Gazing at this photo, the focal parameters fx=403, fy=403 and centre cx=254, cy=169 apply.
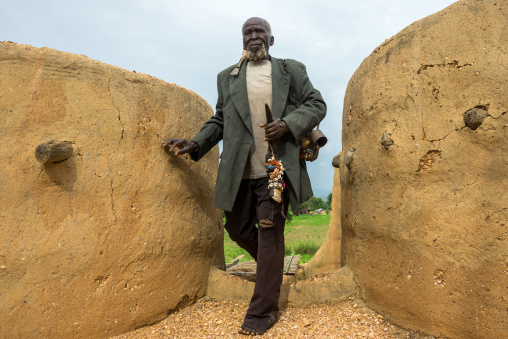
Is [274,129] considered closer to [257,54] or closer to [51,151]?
[257,54]

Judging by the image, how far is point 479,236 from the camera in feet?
7.16

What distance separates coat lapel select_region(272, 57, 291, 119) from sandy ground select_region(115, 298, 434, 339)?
1.43 m

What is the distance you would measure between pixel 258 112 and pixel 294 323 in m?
1.51

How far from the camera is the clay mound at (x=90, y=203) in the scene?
7.75 feet

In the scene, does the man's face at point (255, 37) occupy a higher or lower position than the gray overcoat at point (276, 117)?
higher

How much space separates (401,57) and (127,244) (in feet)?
7.23

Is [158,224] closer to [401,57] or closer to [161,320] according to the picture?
[161,320]

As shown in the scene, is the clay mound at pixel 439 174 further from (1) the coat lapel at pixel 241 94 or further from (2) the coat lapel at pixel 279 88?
(1) the coat lapel at pixel 241 94

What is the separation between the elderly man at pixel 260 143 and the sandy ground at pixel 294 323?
0.46ft

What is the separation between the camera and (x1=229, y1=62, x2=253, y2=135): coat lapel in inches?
115

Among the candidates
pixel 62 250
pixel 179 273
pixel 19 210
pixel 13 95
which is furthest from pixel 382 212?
pixel 13 95

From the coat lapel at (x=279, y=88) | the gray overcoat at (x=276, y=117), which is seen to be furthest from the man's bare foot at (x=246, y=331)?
the coat lapel at (x=279, y=88)

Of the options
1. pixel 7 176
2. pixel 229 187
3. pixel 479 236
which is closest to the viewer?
pixel 479 236

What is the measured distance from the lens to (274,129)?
2.66 metres
